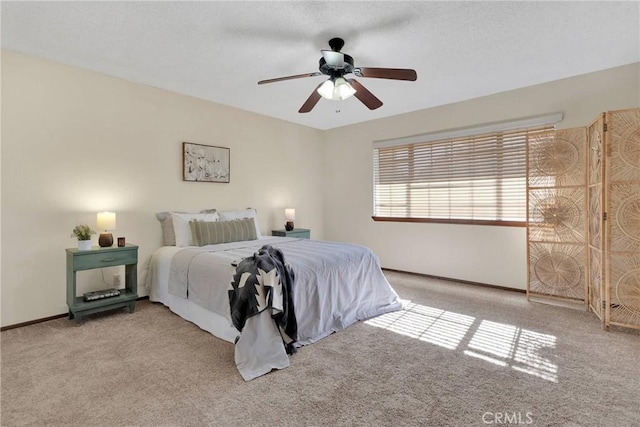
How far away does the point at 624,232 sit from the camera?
2.74 metres

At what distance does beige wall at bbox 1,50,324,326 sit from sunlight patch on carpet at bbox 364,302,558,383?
116 inches

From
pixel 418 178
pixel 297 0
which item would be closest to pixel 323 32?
pixel 297 0

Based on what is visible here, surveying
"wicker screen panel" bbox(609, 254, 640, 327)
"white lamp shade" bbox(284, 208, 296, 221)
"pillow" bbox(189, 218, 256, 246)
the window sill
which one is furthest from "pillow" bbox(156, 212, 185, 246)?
"wicker screen panel" bbox(609, 254, 640, 327)

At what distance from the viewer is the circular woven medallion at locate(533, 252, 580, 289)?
3430 millimetres

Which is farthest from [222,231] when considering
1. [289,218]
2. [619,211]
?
[619,211]

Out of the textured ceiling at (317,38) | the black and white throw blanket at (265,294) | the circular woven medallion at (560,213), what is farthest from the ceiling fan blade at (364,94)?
the circular woven medallion at (560,213)

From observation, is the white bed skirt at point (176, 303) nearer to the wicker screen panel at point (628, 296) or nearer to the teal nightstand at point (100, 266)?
the teal nightstand at point (100, 266)

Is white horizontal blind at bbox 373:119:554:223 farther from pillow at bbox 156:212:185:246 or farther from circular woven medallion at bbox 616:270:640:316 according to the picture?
pillow at bbox 156:212:185:246

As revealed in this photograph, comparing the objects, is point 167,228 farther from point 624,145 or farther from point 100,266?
point 624,145

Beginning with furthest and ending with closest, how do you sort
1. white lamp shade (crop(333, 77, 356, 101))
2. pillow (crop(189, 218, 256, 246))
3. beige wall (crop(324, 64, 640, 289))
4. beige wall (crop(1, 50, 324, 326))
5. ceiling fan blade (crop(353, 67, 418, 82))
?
pillow (crop(189, 218, 256, 246))
beige wall (crop(324, 64, 640, 289))
beige wall (crop(1, 50, 324, 326))
white lamp shade (crop(333, 77, 356, 101))
ceiling fan blade (crop(353, 67, 418, 82))

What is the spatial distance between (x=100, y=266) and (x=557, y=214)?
485 centimetres

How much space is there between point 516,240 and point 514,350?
1996mm

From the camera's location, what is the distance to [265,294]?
2305 millimetres

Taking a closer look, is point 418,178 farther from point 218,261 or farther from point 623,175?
point 218,261
